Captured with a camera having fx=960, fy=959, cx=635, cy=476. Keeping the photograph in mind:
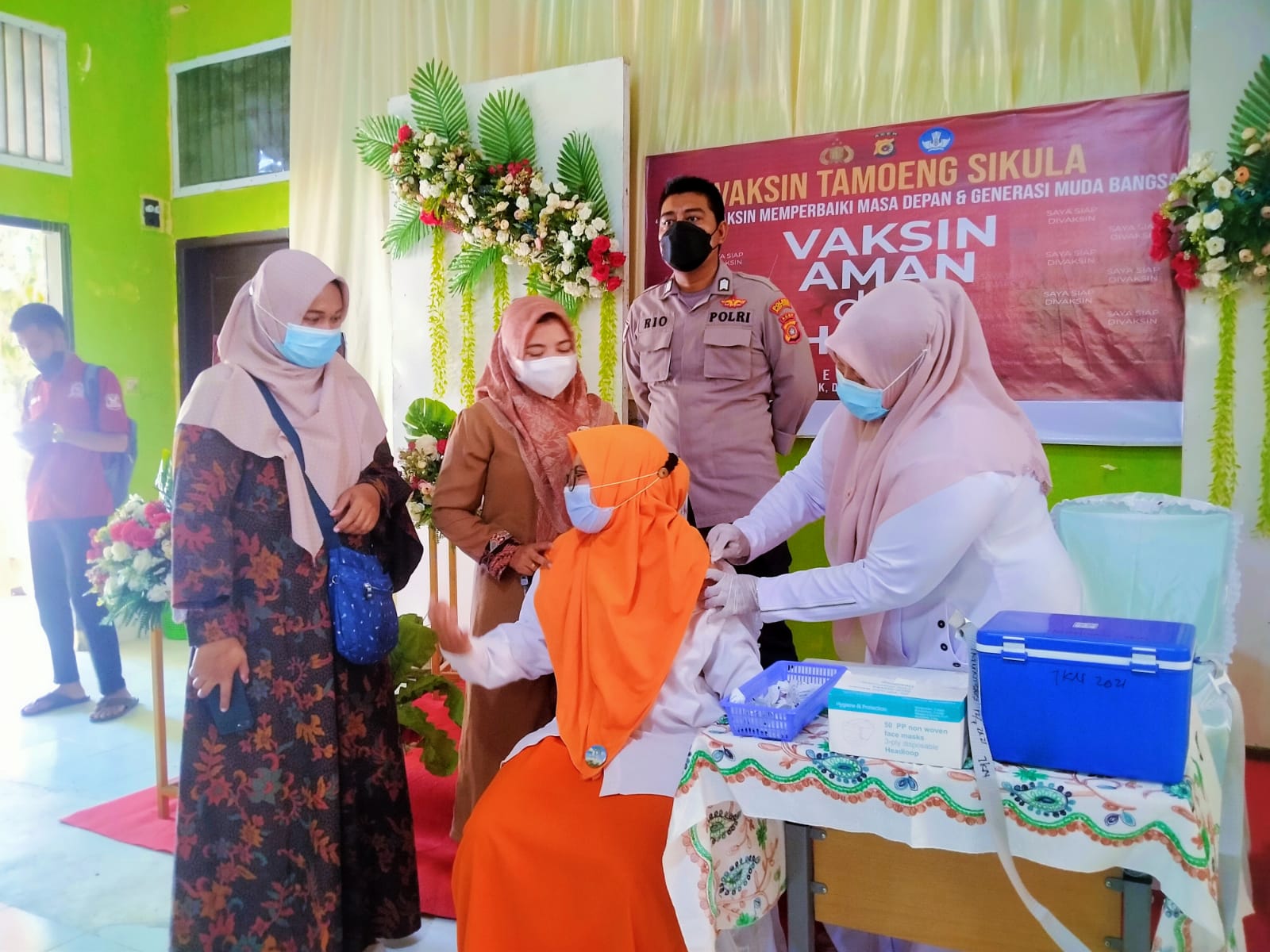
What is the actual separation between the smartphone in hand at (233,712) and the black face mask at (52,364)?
2793mm

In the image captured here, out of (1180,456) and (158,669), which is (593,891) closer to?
(158,669)

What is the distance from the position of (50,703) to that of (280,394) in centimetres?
307

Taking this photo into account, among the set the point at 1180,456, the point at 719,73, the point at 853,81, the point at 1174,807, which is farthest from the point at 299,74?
the point at 1174,807

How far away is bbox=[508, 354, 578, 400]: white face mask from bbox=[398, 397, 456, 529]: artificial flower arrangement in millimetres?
1081

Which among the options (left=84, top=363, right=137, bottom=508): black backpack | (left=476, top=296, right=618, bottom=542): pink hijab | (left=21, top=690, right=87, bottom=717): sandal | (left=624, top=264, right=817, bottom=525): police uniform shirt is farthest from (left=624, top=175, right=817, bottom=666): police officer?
(left=21, top=690, right=87, bottom=717): sandal

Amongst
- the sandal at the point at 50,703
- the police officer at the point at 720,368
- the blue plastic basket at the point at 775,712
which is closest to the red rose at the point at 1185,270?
the police officer at the point at 720,368

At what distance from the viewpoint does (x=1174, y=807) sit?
117 centimetres

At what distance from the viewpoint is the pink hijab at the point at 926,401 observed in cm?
174

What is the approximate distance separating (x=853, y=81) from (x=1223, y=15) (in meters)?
1.23

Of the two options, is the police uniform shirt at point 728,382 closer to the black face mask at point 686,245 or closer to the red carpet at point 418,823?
the black face mask at point 686,245

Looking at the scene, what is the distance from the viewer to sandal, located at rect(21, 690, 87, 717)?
409 centimetres

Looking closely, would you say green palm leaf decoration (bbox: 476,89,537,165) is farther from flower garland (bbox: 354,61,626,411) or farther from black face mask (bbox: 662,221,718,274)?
black face mask (bbox: 662,221,718,274)

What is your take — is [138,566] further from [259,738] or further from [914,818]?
[914,818]

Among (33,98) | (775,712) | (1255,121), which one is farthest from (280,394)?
(33,98)
